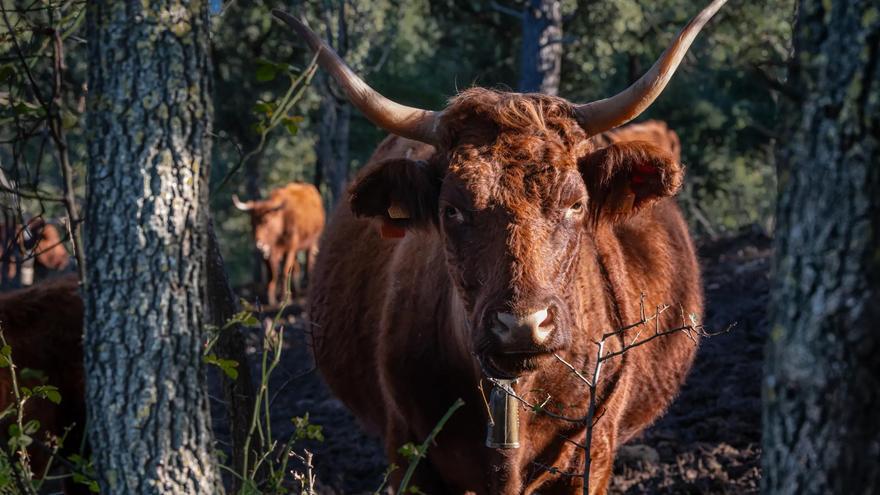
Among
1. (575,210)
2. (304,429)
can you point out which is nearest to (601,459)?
(575,210)

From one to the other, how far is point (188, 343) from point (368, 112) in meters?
2.05

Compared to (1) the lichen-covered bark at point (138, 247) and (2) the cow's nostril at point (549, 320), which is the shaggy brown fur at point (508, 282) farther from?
(1) the lichen-covered bark at point (138, 247)

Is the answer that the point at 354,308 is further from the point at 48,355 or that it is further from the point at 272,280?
the point at 272,280

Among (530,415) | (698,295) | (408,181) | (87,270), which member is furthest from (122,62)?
(698,295)

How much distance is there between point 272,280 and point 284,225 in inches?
79.1

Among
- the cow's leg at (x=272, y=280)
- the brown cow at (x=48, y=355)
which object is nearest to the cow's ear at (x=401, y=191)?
the brown cow at (x=48, y=355)

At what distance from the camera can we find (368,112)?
4.73 meters

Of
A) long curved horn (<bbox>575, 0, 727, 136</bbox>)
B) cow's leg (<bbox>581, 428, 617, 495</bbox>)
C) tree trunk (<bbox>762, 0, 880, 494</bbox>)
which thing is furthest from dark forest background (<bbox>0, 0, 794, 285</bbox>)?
tree trunk (<bbox>762, 0, 880, 494</bbox>)

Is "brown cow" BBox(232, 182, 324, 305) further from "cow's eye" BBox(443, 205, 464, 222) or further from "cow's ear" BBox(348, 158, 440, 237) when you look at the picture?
"cow's eye" BBox(443, 205, 464, 222)

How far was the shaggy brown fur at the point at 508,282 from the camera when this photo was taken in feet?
12.9

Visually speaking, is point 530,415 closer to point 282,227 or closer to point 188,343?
point 188,343

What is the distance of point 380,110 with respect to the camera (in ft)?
15.6

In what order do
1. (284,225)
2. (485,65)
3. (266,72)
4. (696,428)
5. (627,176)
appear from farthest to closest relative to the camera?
(284,225) → (485,65) → (696,428) → (627,176) → (266,72)

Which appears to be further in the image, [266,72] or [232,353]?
[232,353]
